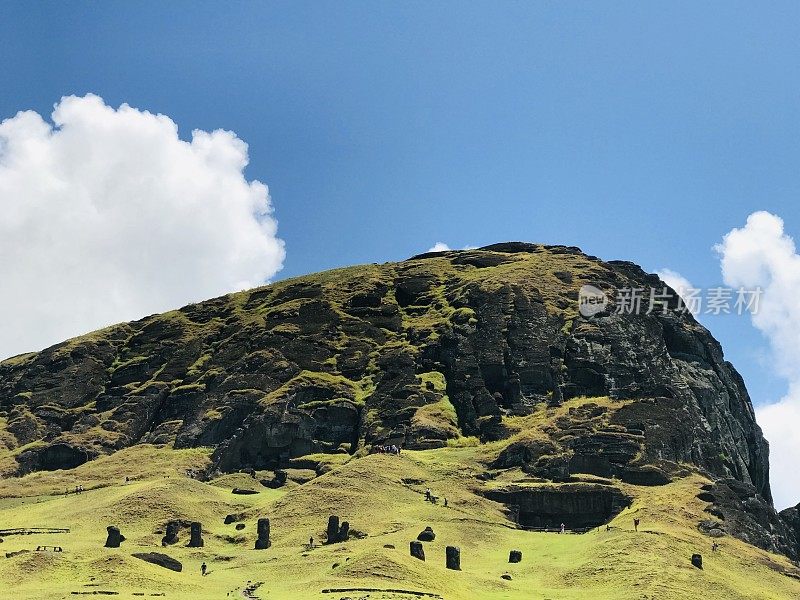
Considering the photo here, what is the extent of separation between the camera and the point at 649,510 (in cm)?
9638

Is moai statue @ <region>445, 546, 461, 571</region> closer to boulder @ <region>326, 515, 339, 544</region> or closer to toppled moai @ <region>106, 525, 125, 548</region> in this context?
boulder @ <region>326, 515, 339, 544</region>

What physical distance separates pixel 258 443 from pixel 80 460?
3245cm

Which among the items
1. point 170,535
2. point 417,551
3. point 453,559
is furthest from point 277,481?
point 453,559

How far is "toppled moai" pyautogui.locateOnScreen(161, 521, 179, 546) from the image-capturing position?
86662mm

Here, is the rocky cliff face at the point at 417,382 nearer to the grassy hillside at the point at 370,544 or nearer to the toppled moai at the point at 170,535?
the grassy hillside at the point at 370,544

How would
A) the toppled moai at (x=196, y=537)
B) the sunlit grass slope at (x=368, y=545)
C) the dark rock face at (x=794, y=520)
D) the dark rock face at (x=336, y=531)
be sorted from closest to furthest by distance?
the sunlit grass slope at (x=368, y=545) < the dark rock face at (x=336, y=531) < the toppled moai at (x=196, y=537) < the dark rock face at (x=794, y=520)

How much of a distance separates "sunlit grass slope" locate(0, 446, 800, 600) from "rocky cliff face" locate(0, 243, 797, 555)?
11400mm

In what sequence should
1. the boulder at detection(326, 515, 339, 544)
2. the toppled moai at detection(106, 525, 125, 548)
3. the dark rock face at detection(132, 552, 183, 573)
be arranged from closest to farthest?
the dark rock face at detection(132, 552, 183, 573) < the toppled moai at detection(106, 525, 125, 548) < the boulder at detection(326, 515, 339, 544)

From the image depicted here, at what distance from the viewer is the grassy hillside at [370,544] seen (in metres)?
60.8

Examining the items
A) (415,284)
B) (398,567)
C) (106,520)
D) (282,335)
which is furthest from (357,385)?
(398,567)

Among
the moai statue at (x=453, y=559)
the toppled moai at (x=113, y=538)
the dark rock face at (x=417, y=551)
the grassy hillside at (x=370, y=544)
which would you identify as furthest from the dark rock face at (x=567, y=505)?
the toppled moai at (x=113, y=538)

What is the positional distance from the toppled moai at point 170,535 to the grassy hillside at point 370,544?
1408mm

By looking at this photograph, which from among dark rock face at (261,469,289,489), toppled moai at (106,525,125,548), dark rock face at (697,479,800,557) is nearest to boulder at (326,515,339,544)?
toppled moai at (106,525,125,548)

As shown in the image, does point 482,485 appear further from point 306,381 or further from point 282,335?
point 282,335
